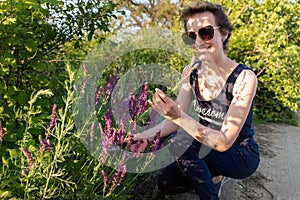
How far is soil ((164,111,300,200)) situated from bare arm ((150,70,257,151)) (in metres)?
1.02

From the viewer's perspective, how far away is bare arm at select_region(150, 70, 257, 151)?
4.90ft

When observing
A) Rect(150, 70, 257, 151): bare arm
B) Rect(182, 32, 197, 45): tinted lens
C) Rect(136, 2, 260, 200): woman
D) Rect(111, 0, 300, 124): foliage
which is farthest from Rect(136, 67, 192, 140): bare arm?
Rect(111, 0, 300, 124): foliage

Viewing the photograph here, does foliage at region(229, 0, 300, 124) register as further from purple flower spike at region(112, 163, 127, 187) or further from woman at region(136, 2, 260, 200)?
purple flower spike at region(112, 163, 127, 187)

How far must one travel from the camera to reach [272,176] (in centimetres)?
346

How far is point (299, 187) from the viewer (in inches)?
128

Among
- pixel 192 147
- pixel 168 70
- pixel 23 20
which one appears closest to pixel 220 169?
pixel 192 147

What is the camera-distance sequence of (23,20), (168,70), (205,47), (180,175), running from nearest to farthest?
(23,20) < (205,47) < (180,175) < (168,70)

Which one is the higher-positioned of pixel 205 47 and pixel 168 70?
pixel 205 47

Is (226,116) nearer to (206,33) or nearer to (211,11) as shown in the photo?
(206,33)

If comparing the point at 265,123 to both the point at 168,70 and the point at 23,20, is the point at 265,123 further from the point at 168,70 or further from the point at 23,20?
the point at 23,20

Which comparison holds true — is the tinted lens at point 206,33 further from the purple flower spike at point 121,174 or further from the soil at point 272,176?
the soil at point 272,176

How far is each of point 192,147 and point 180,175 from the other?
272 millimetres

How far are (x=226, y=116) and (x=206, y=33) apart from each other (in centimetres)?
51

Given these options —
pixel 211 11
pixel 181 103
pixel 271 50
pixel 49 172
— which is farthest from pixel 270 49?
pixel 49 172
